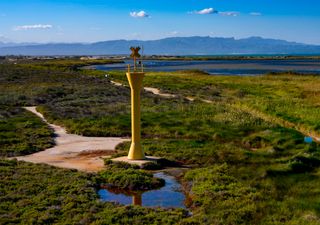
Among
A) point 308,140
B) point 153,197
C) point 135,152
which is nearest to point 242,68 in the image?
point 308,140

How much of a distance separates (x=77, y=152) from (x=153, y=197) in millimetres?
8077

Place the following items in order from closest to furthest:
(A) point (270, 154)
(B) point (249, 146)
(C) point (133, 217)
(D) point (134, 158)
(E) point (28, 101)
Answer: (C) point (133, 217) → (D) point (134, 158) → (A) point (270, 154) → (B) point (249, 146) → (E) point (28, 101)

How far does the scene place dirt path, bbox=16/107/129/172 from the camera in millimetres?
A: 19777

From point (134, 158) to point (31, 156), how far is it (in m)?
5.39

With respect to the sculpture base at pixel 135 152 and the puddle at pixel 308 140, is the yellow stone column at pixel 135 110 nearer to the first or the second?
the sculpture base at pixel 135 152

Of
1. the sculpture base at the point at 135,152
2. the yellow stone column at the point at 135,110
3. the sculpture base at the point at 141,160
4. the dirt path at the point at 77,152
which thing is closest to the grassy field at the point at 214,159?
the dirt path at the point at 77,152

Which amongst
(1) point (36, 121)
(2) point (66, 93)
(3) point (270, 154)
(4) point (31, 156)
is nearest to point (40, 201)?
(4) point (31, 156)

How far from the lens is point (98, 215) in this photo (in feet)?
42.4

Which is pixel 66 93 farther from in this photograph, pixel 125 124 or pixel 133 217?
pixel 133 217

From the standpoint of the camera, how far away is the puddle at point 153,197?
14477mm

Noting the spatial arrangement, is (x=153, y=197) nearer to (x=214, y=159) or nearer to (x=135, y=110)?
(x=135, y=110)

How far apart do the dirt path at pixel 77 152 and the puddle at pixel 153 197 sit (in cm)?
338

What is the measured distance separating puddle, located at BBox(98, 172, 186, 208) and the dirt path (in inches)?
133

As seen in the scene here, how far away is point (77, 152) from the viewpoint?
72.9 feet
